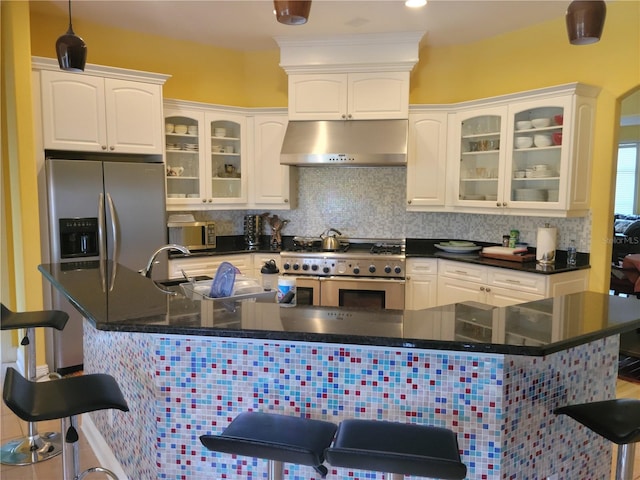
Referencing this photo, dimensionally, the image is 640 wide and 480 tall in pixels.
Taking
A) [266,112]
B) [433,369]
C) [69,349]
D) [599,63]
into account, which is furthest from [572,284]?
[69,349]

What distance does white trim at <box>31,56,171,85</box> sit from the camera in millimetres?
3641

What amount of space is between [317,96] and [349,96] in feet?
1.01

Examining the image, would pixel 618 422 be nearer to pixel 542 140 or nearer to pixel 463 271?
pixel 463 271

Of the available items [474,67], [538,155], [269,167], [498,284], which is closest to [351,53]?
[474,67]

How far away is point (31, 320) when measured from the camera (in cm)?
272

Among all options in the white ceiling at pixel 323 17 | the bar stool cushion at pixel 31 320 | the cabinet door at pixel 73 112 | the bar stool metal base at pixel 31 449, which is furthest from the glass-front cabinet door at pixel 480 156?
the bar stool metal base at pixel 31 449

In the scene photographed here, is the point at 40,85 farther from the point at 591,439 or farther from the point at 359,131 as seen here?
the point at 591,439

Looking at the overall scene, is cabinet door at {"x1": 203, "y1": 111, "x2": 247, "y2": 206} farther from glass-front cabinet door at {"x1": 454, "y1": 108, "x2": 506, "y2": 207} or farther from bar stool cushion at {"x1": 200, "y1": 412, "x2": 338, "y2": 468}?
bar stool cushion at {"x1": 200, "y1": 412, "x2": 338, "y2": 468}

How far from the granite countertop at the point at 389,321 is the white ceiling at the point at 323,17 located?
2.70m

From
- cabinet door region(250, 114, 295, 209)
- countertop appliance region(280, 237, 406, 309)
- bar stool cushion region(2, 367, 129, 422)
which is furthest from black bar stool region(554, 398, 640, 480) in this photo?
cabinet door region(250, 114, 295, 209)

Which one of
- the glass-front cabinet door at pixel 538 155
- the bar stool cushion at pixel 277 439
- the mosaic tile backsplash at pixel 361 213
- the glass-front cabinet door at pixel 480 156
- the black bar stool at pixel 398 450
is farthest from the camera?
the mosaic tile backsplash at pixel 361 213

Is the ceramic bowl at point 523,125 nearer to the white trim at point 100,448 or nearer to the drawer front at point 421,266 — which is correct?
the drawer front at point 421,266

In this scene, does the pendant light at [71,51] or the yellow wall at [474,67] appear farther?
the yellow wall at [474,67]

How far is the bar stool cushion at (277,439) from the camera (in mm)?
1409
